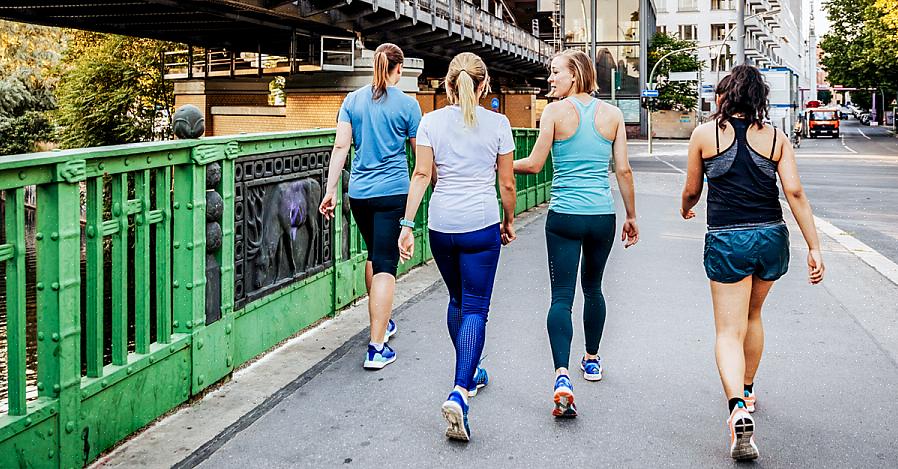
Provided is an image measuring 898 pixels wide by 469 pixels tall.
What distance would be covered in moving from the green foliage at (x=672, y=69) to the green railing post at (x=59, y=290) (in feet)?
245

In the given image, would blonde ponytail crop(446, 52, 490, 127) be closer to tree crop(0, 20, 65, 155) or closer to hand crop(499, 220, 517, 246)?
hand crop(499, 220, 517, 246)

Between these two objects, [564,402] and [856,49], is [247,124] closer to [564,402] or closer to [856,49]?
[564,402]

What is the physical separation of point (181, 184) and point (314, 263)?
6.91ft

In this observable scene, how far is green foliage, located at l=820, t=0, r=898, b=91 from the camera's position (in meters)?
50.2

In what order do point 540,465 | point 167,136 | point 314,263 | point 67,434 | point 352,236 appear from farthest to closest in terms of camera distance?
point 167,136 → point 352,236 → point 314,263 → point 540,465 → point 67,434

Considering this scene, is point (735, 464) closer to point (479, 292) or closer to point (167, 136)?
point (479, 292)

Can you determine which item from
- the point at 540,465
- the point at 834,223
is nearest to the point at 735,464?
the point at 540,465

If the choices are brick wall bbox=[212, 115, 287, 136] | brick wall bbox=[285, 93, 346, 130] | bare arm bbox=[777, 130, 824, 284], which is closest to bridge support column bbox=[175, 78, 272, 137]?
brick wall bbox=[212, 115, 287, 136]

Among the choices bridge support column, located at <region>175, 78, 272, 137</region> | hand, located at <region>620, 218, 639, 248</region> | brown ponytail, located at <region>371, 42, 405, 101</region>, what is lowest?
hand, located at <region>620, 218, 639, 248</region>

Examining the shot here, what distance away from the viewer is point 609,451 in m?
4.49

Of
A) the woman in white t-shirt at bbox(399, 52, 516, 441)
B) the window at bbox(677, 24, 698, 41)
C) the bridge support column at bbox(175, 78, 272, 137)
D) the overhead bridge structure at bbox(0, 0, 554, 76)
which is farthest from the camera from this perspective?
the window at bbox(677, 24, 698, 41)

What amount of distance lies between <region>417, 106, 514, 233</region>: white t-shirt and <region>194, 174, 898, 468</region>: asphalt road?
3.15ft

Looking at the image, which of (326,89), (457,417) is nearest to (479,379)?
(457,417)

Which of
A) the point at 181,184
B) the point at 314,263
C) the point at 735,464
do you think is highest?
the point at 181,184
